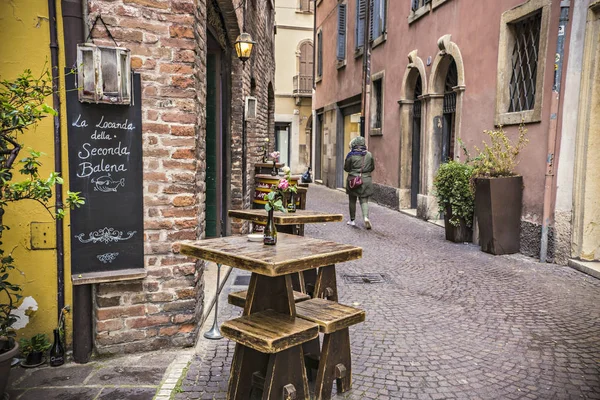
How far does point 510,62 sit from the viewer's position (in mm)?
7781

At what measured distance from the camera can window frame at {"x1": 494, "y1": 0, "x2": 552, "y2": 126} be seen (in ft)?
22.3

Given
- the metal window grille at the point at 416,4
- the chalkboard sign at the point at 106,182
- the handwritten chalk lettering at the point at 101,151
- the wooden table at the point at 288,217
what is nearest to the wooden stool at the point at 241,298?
the chalkboard sign at the point at 106,182

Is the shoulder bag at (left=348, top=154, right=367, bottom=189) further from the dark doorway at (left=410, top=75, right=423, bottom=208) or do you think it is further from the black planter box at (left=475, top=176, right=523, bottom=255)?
the dark doorway at (left=410, top=75, right=423, bottom=208)

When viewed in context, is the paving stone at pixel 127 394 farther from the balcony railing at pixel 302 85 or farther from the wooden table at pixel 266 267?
the balcony railing at pixel 302 85

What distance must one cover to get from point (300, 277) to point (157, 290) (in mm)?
1159

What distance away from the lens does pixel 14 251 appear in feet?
11.1

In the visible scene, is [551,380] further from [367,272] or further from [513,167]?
[513,167]

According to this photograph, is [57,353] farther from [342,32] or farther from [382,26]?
[342,32]

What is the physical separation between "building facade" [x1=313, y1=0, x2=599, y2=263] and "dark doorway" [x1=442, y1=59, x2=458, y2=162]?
0.8 inches

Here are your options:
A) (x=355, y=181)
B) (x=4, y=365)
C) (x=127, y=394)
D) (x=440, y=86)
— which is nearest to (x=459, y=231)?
(x=355, y=181)

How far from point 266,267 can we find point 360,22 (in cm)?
1430

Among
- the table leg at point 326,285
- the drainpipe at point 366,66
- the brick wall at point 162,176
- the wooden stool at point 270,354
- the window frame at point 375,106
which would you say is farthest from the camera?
the drainpipe at point 366,66

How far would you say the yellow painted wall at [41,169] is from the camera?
10.7ft

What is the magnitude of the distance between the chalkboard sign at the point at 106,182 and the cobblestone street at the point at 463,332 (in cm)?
96
